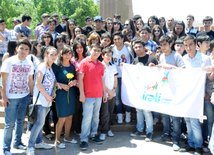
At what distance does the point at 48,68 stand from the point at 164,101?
2683 millimetres

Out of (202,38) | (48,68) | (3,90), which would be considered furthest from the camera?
(202,38)

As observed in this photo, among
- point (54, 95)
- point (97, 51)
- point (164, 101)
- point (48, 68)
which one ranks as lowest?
point (164, 101)

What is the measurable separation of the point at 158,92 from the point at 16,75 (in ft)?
10.3

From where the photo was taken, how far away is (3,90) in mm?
3979

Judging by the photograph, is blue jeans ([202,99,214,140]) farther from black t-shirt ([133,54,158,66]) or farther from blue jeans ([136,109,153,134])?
black t-shirt ([133,54,158,66])

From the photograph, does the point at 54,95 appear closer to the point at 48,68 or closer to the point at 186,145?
the point at 48,68

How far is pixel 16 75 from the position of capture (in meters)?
4.08

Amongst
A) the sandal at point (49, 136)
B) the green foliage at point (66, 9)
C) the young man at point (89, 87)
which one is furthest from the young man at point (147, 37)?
the green foliage at point (66, 9)

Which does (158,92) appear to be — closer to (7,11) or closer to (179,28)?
(179,28)

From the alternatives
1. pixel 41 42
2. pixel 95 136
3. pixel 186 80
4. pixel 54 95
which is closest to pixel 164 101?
pixel 186 80

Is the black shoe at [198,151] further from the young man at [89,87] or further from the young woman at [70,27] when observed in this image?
the young woman at [70,27]

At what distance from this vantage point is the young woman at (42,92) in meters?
4.09

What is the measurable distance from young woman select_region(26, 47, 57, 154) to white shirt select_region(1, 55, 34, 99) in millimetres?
255

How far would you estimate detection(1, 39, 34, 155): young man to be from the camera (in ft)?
13.1
